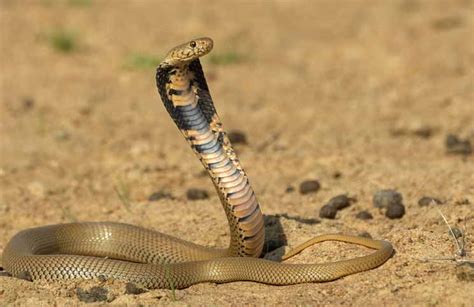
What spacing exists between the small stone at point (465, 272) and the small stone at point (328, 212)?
1666 mm

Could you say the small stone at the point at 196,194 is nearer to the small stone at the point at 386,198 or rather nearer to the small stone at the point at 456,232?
the small stone at the point at 386,198

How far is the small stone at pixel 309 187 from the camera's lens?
24.1 ft

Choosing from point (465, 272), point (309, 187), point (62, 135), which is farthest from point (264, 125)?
point (465, 272)

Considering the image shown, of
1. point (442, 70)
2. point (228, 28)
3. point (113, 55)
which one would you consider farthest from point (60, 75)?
point (442, 70)

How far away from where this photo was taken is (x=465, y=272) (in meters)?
5.04

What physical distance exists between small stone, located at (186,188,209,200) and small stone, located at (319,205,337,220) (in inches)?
43.1

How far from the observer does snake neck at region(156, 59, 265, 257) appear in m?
5.36

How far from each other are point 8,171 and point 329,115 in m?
3.39

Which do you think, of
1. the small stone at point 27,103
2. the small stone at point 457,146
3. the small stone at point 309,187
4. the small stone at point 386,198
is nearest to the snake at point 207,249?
the small stone at point 386,198

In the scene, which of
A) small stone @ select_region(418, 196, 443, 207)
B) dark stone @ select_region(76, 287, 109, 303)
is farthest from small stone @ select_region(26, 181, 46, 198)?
small stone @ select_region(418, 196, 443, 207)

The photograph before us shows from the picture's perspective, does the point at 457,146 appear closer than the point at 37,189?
No

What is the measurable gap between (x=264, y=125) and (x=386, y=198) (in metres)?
3.15

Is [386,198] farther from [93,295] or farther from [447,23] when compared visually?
[447,23]

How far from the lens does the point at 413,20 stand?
13047mm
